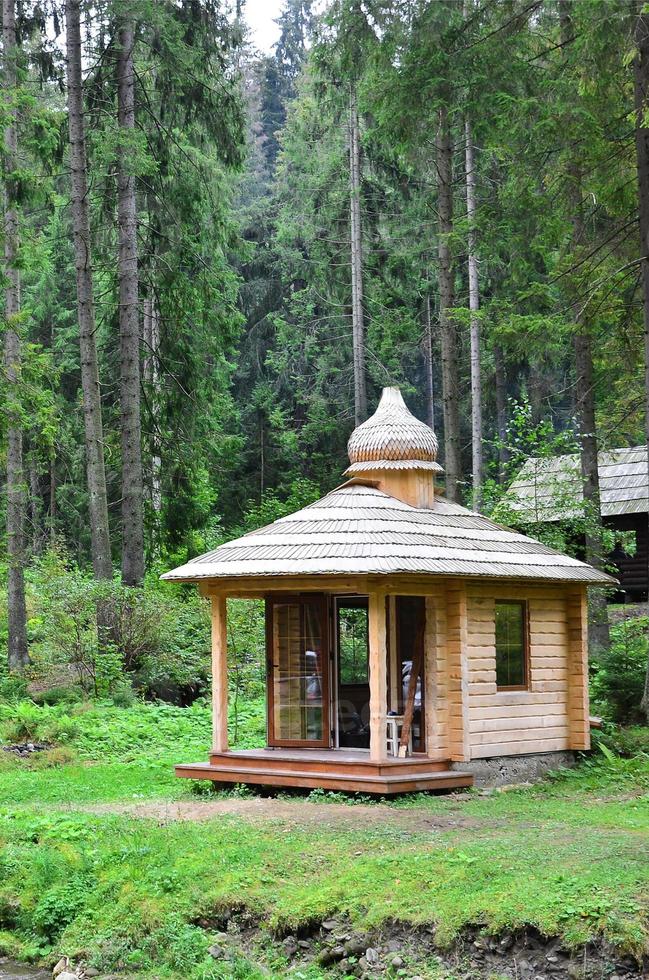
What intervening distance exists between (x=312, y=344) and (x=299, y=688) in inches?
1047

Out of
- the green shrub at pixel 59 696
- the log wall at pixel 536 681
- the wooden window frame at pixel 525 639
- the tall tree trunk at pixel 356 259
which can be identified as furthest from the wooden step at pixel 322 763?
the tall tree trunk at pixel 356 259

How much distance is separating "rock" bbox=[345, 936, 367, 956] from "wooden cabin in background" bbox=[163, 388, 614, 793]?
4237mm

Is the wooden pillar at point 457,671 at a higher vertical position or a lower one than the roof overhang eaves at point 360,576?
lower

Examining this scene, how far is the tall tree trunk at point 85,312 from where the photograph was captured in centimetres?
2112

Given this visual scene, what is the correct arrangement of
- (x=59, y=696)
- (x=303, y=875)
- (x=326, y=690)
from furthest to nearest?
1. (x=59, y=696)
2. (x=326, y=690)
3. (x=303, y=875)

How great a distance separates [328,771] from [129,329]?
11.4 meters

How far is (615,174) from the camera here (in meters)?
17.6

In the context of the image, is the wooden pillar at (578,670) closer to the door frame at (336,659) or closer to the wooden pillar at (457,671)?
the wooden pillar at (457,671)

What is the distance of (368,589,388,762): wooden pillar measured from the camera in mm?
13242

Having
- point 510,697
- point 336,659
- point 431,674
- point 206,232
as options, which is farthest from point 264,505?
point 431,674

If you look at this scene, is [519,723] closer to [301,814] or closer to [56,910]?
[301,814]

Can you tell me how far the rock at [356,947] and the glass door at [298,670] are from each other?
19.8 feet

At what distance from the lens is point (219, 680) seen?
14859mm

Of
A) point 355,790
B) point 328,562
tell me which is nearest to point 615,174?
point 328,562
